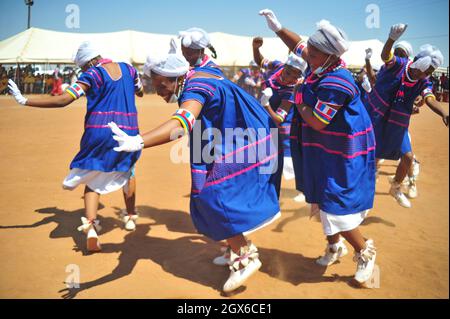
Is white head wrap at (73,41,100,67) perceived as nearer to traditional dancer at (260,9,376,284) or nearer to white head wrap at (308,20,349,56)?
traditional dancer at (260,9,376,284)

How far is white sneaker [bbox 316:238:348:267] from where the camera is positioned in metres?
3.66

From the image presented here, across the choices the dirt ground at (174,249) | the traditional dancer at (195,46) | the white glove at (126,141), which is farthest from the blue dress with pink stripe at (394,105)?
the white glove at (126,141)

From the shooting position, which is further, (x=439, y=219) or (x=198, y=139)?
(x=439, y=219)

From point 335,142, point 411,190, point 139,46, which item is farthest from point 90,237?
point 139,46

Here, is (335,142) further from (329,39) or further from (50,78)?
(50,78)

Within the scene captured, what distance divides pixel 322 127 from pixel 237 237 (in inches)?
40.6

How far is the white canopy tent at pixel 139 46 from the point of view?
23.2 metres

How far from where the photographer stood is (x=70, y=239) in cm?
422

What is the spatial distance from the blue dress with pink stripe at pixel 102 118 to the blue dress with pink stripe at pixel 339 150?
6.06 feet

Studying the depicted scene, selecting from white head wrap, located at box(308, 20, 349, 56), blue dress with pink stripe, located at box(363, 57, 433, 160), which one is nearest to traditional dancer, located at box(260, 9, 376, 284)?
white head wrap, located at box(308, 20, 349, 56)

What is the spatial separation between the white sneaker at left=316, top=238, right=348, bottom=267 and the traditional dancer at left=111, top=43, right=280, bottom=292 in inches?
34.9
